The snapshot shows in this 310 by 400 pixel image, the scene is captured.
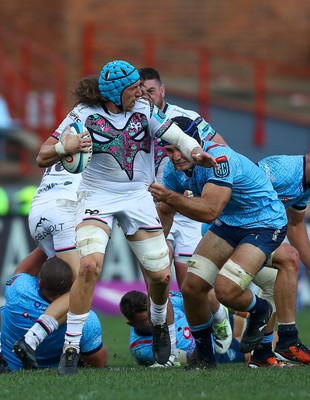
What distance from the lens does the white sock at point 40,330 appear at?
7.44 meters

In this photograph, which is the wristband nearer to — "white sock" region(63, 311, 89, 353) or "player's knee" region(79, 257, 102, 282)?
"player's knee" region(79, 257, 102, 282)

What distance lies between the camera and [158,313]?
7.84 meters

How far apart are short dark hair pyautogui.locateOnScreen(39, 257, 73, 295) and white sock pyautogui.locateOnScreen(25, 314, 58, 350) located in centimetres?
27

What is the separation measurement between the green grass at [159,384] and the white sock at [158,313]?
0.37 meters

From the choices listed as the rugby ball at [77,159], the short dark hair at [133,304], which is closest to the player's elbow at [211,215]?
the rugby ball at [77,159]

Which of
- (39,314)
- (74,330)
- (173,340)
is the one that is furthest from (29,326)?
(173,340)

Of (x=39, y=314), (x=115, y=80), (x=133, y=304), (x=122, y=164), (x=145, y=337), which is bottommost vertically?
(x=145, y=337)

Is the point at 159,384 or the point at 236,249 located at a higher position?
the point at 236,249

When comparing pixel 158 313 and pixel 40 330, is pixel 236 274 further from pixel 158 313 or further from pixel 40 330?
pixel 40 330

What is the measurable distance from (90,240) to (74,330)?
25.1 inches

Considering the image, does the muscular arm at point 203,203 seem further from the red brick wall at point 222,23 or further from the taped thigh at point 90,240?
the red brick wall at point 222,23

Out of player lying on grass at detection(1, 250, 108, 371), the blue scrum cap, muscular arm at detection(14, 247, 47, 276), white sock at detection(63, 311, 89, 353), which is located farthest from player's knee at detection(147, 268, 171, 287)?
muscular arm at detection(14, 247, 47, 276)

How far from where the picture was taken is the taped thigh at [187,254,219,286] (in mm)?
7555

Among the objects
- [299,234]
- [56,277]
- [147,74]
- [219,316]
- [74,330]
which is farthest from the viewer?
[147,74]
